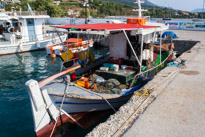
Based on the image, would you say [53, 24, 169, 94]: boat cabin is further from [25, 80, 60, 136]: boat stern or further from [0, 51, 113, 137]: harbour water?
[25, 80, 60, 136]: boat stern

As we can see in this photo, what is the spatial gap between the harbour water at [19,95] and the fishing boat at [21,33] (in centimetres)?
223

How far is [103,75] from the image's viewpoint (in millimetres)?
8883

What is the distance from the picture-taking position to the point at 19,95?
11.1m

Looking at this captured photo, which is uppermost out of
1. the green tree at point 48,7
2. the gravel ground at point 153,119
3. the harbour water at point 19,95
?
the green tree at point 48,7

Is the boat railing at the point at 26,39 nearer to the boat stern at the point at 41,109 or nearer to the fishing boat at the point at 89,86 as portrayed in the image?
the fishing boat at the point at 89,86

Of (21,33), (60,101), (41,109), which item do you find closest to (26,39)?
(21,33)

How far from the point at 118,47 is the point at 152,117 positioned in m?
5.54

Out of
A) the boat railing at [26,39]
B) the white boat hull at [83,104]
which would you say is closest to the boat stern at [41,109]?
the white boat hull at [83,104]

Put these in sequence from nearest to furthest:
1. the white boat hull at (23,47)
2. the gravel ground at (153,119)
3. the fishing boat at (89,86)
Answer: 1. the gravel ground at (153,119)
2. the fishing boat at (89,86)
3. the white boat hull at (23,47)

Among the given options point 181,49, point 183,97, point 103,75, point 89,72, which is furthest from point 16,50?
point 183,97

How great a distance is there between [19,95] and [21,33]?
53.5 ft

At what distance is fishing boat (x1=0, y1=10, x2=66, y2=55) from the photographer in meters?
23.6

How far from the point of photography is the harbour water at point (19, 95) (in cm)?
755

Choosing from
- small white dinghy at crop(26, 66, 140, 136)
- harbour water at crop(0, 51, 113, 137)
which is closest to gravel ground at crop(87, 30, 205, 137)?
small white dinghy at crop(26, 66, 140, 136)
